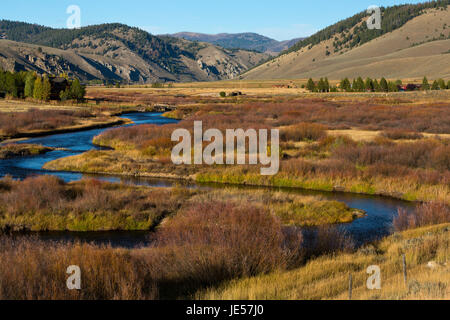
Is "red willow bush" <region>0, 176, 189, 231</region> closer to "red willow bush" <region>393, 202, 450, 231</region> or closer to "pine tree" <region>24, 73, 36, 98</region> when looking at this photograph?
"red willow bush" <region>393, 202, 450, 231</region>

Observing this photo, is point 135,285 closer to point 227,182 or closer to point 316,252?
point 316,252

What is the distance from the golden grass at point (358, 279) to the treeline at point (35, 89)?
93.2 m

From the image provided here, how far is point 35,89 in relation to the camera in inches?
3738

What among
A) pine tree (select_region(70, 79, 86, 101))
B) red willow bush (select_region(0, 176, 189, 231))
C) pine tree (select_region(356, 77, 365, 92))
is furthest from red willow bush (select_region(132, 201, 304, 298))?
pine tree (select_region(356, 77, 365, 92))

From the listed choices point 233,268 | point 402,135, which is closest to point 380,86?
point 402,135

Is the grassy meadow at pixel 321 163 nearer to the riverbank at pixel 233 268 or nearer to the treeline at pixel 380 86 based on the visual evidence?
the riverbank at pixel 233 268

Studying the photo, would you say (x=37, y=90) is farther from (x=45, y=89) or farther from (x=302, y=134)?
(x=302, y=134)

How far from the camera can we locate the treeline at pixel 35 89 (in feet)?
311

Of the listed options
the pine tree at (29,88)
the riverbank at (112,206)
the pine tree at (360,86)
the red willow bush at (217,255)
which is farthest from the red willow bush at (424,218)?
the pine tree at (360,86)

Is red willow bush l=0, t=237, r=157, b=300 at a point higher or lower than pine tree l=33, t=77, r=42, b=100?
lower

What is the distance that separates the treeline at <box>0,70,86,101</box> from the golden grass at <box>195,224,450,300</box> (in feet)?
306

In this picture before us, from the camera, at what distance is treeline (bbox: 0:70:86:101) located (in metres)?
94.7
